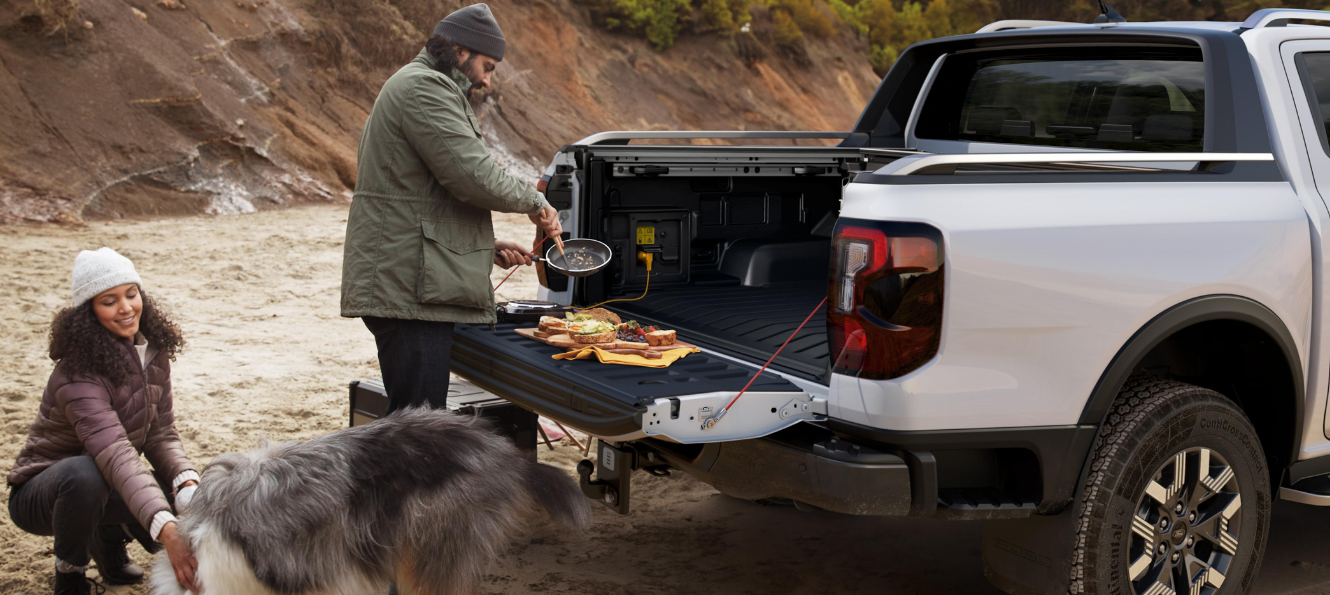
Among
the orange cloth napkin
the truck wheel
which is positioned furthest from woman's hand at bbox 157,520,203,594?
the truck wheel

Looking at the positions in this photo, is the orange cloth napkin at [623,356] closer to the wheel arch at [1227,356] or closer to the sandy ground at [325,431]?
the sandy ground at [325,431]

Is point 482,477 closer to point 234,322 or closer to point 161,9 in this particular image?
point 234,322

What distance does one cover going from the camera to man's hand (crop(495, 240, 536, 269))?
4484mm

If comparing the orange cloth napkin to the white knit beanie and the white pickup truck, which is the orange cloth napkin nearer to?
the white pickup truck

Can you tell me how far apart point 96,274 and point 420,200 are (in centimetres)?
110

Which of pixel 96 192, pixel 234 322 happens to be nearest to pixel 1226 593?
A: pixel 234 322

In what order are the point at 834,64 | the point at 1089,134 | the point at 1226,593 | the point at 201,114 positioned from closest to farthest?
the point at 1226,593 < the point at 1089,134 < the point at 201,114 < the point at 834,64

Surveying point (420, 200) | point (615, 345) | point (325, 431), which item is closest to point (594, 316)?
point (615, 345)

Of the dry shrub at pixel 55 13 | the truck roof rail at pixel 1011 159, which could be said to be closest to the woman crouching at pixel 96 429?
the truck roof rail at pixel 1011 159

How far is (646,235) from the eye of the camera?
482 cm

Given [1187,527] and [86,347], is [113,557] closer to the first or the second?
[86,347]

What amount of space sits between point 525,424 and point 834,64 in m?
26.9

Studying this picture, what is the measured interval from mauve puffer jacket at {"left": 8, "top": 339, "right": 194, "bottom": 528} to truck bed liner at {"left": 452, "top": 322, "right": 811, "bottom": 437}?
1.05 m

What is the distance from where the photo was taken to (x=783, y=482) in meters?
3.23
